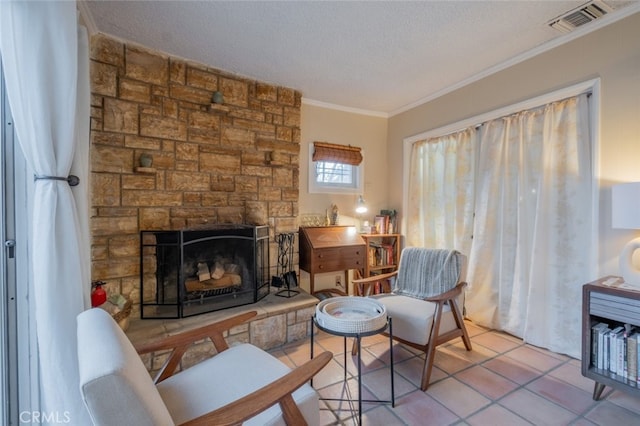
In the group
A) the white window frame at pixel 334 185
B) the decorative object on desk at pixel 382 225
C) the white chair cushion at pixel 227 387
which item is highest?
the white window frame at pixel 334 185

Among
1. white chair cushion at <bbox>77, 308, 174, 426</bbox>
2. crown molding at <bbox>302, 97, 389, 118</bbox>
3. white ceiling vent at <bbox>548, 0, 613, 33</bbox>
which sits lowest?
white chair cushion at <bbox>77, 308, 174, 426</bbox>

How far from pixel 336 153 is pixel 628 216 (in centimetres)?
262

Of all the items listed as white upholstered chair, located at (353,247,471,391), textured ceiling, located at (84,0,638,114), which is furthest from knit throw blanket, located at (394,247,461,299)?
textured ceiling, located at (84,0,638,114)

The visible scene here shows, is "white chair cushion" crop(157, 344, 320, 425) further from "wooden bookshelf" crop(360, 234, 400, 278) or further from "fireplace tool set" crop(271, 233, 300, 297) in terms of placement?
"wooden bookshelf" crop(360, 234, 400, 278)

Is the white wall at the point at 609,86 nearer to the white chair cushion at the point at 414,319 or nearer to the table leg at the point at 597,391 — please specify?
the table leg at the point at 597,391

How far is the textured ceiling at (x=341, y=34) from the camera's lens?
74.7 inches

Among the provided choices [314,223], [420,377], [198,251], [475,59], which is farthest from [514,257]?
[198,251]

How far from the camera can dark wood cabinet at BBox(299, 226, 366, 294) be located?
312cm

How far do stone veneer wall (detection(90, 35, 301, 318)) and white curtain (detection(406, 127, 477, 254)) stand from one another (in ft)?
5.15

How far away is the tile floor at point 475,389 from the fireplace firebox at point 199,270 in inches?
28.1

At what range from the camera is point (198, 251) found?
2.56m

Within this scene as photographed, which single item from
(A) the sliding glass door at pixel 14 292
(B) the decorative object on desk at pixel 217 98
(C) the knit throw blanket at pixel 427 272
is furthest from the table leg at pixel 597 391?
(B) the decorative object on desk at pixel 217 98

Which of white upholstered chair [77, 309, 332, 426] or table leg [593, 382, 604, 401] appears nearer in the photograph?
white upholstered chair [77, 309, 332, 426]

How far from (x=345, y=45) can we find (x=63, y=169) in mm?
2091
